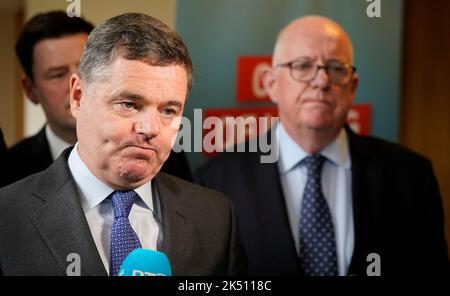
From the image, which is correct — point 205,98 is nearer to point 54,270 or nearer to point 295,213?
point 295,213

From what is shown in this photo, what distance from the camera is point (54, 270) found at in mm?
1430

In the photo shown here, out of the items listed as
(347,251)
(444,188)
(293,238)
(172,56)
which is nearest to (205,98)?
(172,56)

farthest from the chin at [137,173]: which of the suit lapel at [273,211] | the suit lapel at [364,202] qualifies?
the suit lapel at [364,202]

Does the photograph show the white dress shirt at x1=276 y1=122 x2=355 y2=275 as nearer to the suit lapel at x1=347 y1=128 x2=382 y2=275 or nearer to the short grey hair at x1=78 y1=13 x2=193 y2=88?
the suit lapel at x1=347 y1=128 x2=382 y2=275

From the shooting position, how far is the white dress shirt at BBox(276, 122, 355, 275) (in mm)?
1834

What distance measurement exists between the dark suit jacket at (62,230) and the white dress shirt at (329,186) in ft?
1.25

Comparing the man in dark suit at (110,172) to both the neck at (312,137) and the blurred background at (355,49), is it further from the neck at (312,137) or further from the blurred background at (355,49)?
the neck at (312,137)

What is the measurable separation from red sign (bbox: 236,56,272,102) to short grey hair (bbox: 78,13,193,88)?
1.74ft

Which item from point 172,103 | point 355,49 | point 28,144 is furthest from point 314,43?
point 28,144

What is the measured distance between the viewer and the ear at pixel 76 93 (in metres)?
1.42

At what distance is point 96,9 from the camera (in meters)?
1.54

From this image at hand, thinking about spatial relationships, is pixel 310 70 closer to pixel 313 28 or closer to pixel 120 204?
pixel 313 28

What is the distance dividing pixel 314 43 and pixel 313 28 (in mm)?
41
